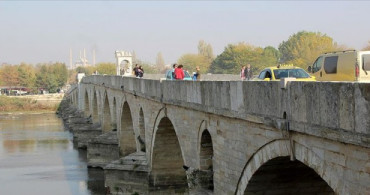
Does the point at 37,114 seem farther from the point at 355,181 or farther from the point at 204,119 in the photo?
the point at 355,181

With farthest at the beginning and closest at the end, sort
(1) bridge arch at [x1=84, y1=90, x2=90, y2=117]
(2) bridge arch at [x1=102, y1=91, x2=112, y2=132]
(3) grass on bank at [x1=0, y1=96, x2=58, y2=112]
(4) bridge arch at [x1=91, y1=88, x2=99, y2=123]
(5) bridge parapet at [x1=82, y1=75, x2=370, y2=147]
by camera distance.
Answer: (3) grass on bank at [x1=0, y1=96, x2=58, y2=112] → (1) bridge arch at [x1=84, y1=90, x2=90, y2=117] → (4) bridge arch at [x1=91, y1=88, x2=99, y2=123] → (2) bridge arch at [x1=102, y1=91, x2=112, y2=132] → (5) bridge parapet at [x1=82, y1=75, x2=370, y2=147]

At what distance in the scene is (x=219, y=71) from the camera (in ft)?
223

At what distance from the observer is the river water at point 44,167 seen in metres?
24.9

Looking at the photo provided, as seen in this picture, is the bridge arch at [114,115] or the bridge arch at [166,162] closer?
the bridge arch at [166,162]

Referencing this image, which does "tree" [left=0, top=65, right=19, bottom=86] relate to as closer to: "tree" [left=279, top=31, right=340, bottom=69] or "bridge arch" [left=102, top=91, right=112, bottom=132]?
"tree" [left=279, top=31, right=340, bottom=69]

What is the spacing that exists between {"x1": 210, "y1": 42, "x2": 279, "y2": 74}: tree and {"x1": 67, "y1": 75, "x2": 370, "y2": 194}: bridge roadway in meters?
43.5

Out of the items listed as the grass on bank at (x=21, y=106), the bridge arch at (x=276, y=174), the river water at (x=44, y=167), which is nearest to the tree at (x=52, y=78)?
the grass on bank at (x=21, y=106)

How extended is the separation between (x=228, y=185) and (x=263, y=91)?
2574 millimetres

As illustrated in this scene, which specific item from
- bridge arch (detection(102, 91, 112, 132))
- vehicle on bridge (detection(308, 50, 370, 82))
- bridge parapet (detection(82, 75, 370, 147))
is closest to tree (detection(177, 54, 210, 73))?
bridge arch (detection(102, 91, 112, 132))

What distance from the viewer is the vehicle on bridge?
11.8m

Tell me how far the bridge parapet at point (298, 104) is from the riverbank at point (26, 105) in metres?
75.3

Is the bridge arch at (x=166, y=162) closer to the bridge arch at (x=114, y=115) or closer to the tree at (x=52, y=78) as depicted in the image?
the bridge arch at (x=114, y=115)

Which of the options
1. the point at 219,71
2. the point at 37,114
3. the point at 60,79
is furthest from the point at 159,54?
the point at 219,71

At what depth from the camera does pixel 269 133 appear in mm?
8266
